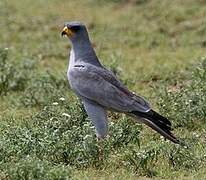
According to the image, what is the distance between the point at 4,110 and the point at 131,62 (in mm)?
3451

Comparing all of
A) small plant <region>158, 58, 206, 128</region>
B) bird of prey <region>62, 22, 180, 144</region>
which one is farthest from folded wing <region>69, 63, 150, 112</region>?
small plant <region>158, 58, 206, 128</region>

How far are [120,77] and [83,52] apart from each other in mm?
3764

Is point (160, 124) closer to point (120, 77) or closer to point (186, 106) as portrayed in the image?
point (186, 106)

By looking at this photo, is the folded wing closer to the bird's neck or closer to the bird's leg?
the bird's neck

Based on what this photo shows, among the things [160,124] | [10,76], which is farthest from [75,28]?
[10,76]

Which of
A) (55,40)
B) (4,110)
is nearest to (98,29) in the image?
(55,40)

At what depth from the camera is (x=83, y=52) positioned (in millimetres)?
7176

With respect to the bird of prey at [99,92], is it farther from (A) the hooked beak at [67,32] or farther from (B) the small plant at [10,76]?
(B) the small plant at [10,76]

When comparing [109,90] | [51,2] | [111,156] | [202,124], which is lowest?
[51,2]

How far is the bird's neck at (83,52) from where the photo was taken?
282 inches

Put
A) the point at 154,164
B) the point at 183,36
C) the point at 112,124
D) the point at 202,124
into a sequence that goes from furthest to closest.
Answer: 1. the point at 183,36
2. the point at 202,124
3. the point at 112,124
4. the point at 154,164

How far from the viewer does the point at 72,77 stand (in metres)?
7.00

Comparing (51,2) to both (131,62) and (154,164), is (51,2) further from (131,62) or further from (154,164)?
(154,164)

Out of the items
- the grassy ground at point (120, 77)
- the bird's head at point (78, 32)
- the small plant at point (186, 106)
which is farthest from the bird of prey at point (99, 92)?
the small plant at point (186, 106)
